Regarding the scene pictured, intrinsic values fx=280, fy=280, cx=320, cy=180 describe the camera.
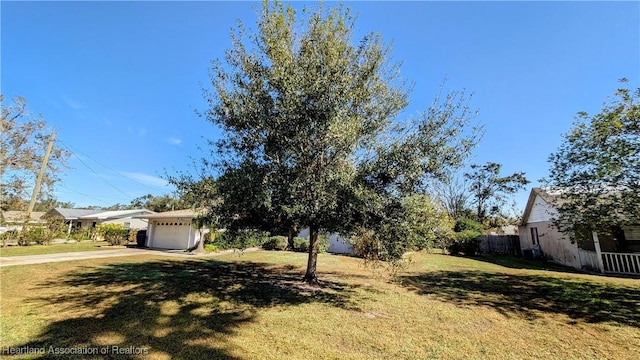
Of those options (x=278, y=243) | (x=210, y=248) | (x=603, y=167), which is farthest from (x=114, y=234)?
(x=603, y=167)

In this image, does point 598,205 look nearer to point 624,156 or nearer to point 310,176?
point 624,156

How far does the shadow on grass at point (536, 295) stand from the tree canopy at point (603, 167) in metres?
2.32

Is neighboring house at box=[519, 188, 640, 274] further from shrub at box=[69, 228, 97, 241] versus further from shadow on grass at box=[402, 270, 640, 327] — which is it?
shrub at box=[69, 228, 97, 241]

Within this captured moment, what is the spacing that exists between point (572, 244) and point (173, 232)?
2900 centimetres

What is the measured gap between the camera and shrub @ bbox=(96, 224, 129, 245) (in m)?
27.7

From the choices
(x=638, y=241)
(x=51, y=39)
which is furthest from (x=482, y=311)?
(x=51, y=39)

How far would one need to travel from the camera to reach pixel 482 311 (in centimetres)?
740

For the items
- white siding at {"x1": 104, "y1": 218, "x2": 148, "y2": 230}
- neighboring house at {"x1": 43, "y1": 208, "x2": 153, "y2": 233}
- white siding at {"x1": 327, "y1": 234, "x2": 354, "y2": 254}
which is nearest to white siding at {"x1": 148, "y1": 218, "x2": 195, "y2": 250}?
neighboring house at {"x1": 43, "y1": 208, "x2": 153, "y2": 233}

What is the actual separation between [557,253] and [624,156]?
445 inches

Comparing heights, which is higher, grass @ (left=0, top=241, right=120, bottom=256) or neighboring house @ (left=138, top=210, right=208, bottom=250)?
neighboring house @ (left=138, top=210, right=208, bottom=250)

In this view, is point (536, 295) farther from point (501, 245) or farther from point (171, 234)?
point (171, 234)

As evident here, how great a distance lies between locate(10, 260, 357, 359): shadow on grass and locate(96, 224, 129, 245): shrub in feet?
61.0

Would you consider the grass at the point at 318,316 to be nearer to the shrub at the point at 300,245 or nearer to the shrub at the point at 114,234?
the shrub at the point at 300,245

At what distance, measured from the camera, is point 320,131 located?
762cm
